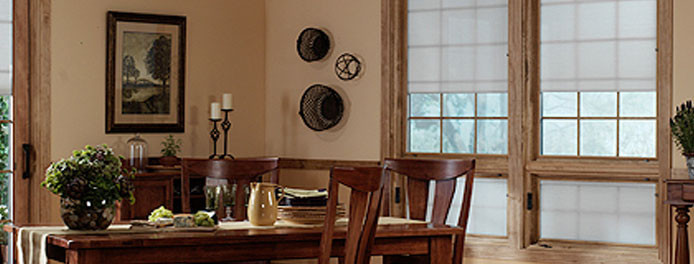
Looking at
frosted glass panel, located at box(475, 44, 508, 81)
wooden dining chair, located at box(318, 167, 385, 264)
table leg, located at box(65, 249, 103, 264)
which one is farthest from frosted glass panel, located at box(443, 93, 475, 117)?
table leg, located at box(65, 249, 103, 264)

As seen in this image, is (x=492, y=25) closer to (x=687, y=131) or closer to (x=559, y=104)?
(x=559, y=104)

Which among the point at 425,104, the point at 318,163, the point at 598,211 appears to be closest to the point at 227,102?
the point at 318,163

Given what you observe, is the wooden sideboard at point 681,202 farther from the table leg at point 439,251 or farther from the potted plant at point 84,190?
the potted plant at point 84,190

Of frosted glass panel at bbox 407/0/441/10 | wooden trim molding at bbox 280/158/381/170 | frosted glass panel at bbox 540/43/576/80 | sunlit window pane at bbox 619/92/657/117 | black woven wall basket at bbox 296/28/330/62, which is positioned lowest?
wooden trim molding at bbox 280/158/381/170

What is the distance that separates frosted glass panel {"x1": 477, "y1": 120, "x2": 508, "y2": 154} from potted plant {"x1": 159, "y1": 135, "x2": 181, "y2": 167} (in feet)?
6.99

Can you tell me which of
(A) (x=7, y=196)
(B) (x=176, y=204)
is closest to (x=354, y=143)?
(B) (x=176, y=204)

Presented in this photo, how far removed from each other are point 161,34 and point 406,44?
1774mm

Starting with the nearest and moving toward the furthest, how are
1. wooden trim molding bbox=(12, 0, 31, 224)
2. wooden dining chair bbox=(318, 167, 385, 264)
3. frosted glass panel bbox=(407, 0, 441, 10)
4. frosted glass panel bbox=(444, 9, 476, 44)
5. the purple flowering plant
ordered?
wooden dining chair bbox=(318, 167, 385, 264)
the purple flowering plant
wooden trim molding bbox=(12, 0, 31, 224)
frosted glass panel bbox=(444, 9, 476, 44)
frosted glass panel bbox=(407, 0, 441, 10)

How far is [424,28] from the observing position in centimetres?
554

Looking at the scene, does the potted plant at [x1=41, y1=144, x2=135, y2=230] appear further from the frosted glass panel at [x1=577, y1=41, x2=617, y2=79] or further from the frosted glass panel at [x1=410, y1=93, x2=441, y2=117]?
the frosted glass panel at [x1=577, y1=41, x2=617, y2=79]

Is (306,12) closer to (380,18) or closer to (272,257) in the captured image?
(380,18)

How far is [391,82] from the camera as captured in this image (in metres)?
5.60

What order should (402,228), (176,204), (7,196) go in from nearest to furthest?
(402,228) → (7,196) → (176,204)

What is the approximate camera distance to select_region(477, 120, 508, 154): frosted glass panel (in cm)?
527
